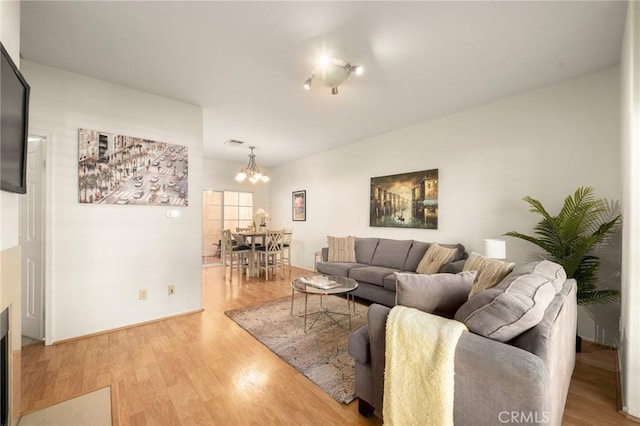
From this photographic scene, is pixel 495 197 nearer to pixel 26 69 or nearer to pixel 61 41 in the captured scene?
pixel 61 41

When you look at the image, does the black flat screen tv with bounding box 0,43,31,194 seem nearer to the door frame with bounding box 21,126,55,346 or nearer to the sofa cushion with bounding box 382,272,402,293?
the door frame with bounding box 21,126,55,346

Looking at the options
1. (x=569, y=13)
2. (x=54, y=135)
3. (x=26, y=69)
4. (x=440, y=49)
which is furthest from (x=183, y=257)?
(x=569, y=13)

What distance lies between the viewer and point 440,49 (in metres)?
2.28

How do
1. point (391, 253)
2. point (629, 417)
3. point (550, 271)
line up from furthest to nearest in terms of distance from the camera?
point (391, 253), point (550, 271), point (629, 417)

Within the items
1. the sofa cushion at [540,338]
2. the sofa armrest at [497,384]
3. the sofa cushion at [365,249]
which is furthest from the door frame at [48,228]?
the sofa cushion at [365,249]

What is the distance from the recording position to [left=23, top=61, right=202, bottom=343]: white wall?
2562 millimetres

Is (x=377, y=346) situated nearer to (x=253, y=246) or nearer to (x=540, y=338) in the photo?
(x=540, y=338)

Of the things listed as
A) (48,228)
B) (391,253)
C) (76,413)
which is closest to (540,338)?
(76,413)

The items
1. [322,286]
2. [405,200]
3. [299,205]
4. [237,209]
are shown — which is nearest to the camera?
[322,286]

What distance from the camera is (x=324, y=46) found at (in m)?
2.25

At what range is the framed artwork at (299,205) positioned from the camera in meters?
6.36

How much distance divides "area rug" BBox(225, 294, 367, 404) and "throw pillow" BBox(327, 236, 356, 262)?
807mm

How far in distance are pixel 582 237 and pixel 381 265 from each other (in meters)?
2.33

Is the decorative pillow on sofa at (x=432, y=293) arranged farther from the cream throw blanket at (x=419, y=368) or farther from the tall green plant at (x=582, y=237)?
the tall green plant at (x=582, y=237)
